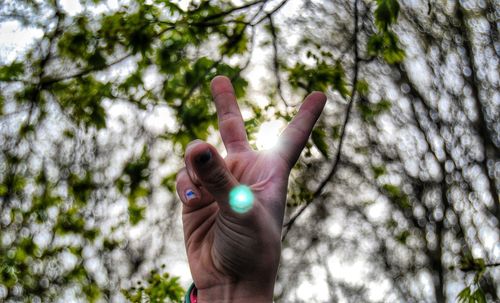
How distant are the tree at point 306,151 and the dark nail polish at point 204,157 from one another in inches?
81.3

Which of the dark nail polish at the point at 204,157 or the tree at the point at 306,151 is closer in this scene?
the dark nail polish at the point at 204,157

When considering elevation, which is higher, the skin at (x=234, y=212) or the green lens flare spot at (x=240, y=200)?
the green lens flare spot at (x=240, y=200)

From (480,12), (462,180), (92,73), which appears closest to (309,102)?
(92,73)

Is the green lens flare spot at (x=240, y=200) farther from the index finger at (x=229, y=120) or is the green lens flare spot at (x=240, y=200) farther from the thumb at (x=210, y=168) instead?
the index finger at (x=229, y=120)

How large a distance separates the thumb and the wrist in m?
0.35

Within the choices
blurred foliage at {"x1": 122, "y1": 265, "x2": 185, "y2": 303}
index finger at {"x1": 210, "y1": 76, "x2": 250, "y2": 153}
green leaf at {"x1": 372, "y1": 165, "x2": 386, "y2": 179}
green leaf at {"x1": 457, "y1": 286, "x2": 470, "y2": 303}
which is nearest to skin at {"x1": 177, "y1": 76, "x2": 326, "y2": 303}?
index finger at {"x1": 210, "y1": 76, "x2": 250, "y2": 153}

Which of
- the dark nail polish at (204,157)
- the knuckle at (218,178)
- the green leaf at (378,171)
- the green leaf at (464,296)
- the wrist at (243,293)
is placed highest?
the dark nail polish at (204,157)

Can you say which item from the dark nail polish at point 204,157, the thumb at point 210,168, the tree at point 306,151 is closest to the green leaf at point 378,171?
the tree at point 306,151

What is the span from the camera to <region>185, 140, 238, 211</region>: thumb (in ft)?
5.16

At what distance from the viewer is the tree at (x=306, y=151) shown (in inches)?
165

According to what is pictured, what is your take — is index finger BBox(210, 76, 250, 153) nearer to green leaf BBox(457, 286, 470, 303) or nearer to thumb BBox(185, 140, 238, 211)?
thumb BBox(185, 140, 238, 211)

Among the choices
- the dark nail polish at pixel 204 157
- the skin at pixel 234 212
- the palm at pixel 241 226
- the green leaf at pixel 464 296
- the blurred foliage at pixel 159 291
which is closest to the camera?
the dark nail polish at pixel 204 157

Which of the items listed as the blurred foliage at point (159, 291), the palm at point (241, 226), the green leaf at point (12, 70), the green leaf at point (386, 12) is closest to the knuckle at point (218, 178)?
the palm at point (241, 226)

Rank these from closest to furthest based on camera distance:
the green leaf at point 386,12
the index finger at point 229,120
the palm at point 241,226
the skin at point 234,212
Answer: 1. the skin at point 234,212
2. the palm at point 241,226
3. the index finger at point 229,120
4. the green leaf at point 386,12
